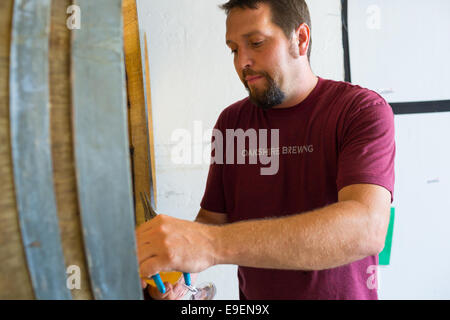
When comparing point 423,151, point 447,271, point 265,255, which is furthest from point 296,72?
point 447,271

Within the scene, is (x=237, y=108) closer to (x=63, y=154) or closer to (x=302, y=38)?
(x=302, y=38)

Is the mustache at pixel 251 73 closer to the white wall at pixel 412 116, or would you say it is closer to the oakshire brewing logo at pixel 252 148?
the oakshire brewing logo at pixel 252 148

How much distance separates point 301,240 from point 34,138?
397mm

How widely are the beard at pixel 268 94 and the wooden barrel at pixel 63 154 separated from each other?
70 cm

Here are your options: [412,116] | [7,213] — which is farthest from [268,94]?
[412,116]

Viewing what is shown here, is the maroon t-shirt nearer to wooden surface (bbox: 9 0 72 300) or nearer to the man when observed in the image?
the man

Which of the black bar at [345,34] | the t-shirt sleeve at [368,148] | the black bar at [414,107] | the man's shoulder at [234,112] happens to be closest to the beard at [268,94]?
the man's shoulder at [234,112]

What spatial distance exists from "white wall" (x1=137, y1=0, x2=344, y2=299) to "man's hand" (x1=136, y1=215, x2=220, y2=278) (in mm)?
1265

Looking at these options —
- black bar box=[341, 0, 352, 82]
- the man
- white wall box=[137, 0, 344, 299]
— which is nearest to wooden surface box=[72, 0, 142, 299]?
the man

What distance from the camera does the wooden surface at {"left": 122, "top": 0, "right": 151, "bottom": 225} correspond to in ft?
3.19

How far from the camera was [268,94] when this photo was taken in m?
1.03

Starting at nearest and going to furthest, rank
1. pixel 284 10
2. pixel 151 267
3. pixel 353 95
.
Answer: pixel 151 267
pixel 353 95
pixel 284 10

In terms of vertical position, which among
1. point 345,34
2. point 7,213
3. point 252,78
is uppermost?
point 345,34

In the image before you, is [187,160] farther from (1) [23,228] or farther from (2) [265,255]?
(1) [23,228]
